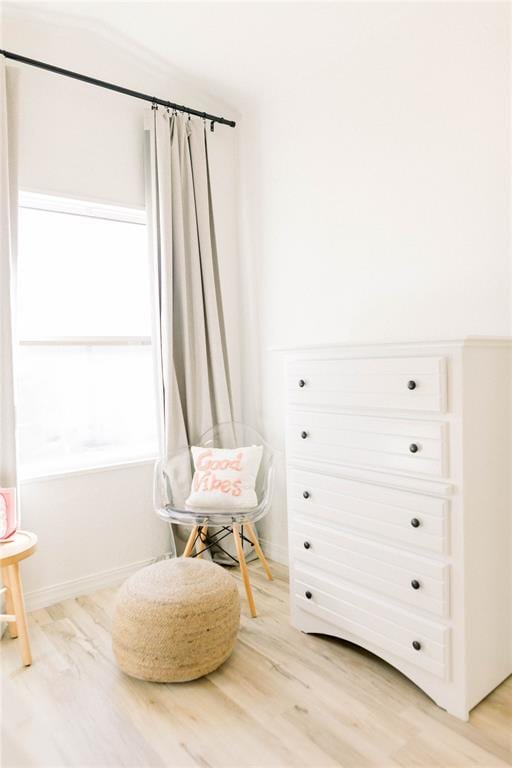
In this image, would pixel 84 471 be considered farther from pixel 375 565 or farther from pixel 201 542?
pixel 375 565

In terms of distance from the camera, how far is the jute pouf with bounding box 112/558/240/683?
1891mm

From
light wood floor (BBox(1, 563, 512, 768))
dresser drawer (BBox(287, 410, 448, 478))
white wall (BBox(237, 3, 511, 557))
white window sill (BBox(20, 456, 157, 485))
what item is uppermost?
white wall (BBox(237, 3, 511, 557))

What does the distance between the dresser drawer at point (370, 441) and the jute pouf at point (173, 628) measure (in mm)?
675

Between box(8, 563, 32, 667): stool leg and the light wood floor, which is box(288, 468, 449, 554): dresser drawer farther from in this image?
box(8, 563, 32, 667): stool leg

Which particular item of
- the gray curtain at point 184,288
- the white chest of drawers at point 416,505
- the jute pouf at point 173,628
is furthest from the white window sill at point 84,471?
the white chest of drawers at point 416,505

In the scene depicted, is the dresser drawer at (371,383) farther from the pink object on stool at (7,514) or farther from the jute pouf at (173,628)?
the pink object on stool at (7,514)

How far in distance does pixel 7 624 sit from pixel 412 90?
2990 mm

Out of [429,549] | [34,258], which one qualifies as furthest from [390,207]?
[34,258]

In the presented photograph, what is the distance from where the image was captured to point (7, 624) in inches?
91.6

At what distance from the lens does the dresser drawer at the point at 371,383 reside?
172cm

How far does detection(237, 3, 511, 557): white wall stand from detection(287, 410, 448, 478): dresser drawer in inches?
23.9

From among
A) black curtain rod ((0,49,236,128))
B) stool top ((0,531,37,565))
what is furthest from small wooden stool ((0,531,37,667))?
black curtain rod ((0,49,236,128))

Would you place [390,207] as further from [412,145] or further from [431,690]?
[431,690]

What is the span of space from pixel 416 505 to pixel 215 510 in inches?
45.2
